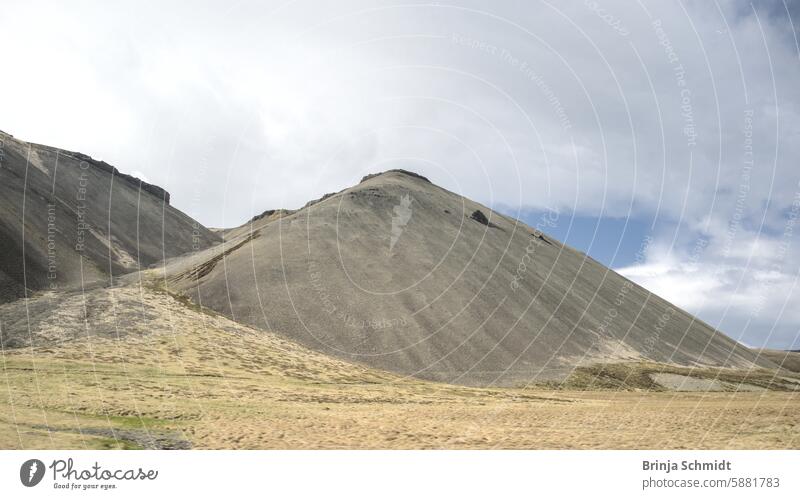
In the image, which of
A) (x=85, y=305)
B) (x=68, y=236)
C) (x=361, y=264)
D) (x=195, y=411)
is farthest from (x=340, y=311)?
(x=68, y=236)

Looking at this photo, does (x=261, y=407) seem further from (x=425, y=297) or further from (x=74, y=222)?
(x=74, y=222)

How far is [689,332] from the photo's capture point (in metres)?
114

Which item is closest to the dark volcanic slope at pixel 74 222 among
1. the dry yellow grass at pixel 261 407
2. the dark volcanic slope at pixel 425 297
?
the dark volcanic slope at pixel 425 297

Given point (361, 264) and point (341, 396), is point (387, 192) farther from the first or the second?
point (341, 396)

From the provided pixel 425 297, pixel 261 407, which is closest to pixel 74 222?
pixel 425 297

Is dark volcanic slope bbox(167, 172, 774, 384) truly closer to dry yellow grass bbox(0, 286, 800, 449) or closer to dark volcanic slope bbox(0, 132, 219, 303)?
dry yellow grass bbox(0, 286, 800, 449)

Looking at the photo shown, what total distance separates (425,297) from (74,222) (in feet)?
210

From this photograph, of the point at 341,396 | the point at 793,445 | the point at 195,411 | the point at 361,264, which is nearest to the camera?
the point at 793,445

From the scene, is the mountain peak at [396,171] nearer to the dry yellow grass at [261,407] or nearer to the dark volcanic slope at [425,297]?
the dark volcanic slope at [425,297]

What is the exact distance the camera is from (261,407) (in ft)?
109

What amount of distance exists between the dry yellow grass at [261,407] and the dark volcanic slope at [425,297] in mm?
7910

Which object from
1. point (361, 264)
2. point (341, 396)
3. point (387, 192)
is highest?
point (387, 192)

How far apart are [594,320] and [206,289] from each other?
61034 millimetres
